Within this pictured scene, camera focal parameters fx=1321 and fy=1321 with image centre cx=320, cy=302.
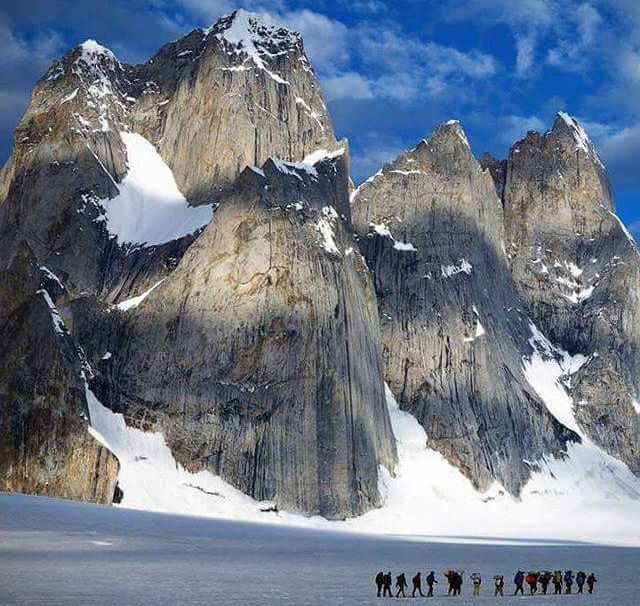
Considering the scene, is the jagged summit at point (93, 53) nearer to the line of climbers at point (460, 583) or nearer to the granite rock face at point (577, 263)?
the granite rock face at point (577, 263)

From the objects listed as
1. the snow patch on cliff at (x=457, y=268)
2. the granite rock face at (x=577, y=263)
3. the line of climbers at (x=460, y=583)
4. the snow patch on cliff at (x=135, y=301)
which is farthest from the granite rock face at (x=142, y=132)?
the line of climbers at (x=460, y=583)

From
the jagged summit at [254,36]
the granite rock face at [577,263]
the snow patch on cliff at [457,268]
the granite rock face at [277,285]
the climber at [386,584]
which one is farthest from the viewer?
the granite rock face at [577,263]

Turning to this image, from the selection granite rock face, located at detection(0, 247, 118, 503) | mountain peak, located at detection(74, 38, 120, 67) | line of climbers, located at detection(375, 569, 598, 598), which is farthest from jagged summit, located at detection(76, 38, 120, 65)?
line of climbers, located at detection(375, 569, 598, 598)

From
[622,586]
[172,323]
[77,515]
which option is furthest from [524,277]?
[622,586]

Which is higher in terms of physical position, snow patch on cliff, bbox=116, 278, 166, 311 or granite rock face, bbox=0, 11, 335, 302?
granite rock face, bbox=0, 11, 335, 302

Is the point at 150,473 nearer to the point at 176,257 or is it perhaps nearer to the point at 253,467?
the point at 253,467

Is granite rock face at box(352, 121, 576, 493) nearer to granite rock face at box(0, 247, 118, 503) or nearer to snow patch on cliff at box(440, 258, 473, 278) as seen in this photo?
snow patch on cliff at box(440, 258, 473, 278)
